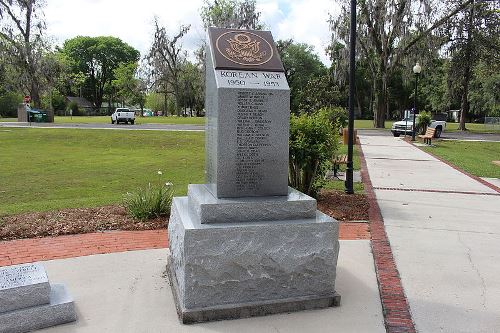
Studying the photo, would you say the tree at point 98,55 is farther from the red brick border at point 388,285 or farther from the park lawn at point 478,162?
the red brick border at point 388,285

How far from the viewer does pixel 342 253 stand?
586cm

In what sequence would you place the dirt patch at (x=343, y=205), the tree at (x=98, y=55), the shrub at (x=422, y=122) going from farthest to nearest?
the tree at (x=98, y=55) → the shrub at (x=422, y=122) → the dirt patch at (x=343, y=205)

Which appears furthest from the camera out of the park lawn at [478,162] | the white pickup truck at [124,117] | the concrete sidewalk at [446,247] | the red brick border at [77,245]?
the white pickup truck at [124,117]

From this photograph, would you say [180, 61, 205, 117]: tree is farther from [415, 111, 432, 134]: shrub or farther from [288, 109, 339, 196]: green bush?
[288, 109, 339, 196]: green bush

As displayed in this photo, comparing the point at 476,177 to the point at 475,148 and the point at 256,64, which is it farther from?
the point at 475,148

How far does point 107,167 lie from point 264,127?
1150 cm

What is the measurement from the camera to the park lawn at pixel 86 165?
10125 millimetres

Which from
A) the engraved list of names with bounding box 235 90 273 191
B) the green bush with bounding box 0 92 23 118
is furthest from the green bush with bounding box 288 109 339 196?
the green bush with bounding box 0 92 23 118

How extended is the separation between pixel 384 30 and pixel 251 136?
3578 cm

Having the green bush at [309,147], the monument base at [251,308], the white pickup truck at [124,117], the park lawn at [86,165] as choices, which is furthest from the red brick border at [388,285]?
the white pickup truck at [124,117]

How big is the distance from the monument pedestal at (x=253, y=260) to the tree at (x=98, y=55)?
96.2m

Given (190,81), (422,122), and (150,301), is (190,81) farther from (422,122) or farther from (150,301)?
(150,301)

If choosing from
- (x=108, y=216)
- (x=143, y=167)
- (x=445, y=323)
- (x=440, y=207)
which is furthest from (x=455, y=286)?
(x=143, y=167)

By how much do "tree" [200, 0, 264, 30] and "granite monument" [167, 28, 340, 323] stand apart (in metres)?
47.7
